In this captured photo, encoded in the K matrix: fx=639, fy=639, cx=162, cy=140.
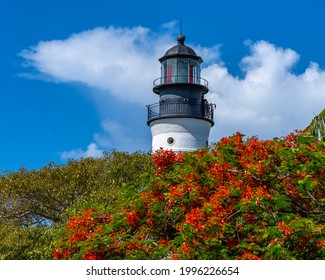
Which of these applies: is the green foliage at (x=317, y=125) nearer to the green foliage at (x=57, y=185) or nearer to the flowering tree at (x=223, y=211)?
the flowering tree at (x=223, y=211)

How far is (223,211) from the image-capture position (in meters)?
9.59

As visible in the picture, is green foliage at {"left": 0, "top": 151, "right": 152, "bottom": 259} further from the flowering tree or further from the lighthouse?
the flowering tree

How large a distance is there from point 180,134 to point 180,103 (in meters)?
1.75

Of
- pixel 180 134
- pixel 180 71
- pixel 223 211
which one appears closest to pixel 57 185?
pixel 180 134

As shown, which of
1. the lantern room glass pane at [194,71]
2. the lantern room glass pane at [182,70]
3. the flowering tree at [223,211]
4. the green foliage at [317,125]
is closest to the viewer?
the flowering tree at [223,211]

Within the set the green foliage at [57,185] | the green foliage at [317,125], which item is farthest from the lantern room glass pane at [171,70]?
the green foliage at [317,125]

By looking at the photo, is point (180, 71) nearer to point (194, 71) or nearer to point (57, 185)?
point (194, 71)

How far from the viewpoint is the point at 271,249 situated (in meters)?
8.94

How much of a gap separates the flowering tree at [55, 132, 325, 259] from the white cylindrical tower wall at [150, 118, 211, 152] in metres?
24.2

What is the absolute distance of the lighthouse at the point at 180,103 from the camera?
118 ft

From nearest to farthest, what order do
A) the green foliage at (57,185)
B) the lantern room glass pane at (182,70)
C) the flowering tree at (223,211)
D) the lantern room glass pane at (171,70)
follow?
the flowering tree at (223,211) < the green foliage at (57,185) < the lantern room glass pane at (182,70) < the lantern room glass pane at (171,70)

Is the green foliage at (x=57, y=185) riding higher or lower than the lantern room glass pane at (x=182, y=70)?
lower

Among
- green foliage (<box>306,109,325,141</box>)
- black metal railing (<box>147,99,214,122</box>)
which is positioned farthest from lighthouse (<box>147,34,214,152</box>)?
green foliage (<box>306,109,325,141</box>)
